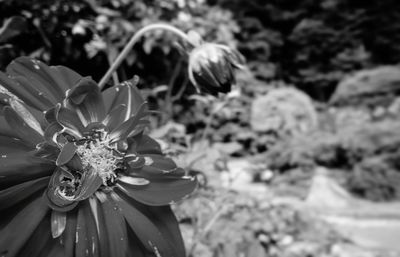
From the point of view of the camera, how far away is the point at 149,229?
374 millimetres

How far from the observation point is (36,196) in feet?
1.14

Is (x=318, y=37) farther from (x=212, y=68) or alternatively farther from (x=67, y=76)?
(x=67, y=76)

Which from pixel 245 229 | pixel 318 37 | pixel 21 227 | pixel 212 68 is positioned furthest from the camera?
pixel 318 37

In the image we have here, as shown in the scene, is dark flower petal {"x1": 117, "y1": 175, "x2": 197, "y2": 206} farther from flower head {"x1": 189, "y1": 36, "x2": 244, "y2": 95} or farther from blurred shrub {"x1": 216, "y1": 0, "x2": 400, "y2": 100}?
blurred shrub {"x1": 216, "y1": 0, "x2": 400, "y2": 100}

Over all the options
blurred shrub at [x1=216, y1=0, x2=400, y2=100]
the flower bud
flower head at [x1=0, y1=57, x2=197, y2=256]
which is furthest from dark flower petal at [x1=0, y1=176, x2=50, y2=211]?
blurred shrub at [x1=216, y1=0, x2=400, y2=100]

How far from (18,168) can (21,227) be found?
0.05m

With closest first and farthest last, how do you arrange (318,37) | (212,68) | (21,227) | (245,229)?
(21,227) < (212,68) < (245,229) < (318,37)

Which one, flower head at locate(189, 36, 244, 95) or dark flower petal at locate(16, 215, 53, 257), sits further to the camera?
flower head at locate(189, 36, 244, 95)

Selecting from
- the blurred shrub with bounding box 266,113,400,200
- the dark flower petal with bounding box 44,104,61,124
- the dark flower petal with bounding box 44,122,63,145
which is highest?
the dark flower petal with bounding box 44,104,61,124

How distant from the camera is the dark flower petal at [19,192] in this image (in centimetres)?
33

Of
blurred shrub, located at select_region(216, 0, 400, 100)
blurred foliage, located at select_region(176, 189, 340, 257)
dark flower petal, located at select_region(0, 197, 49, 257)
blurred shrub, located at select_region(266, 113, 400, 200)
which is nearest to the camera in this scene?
dark flower petal, located at select_region(0, 197, 49, 257)

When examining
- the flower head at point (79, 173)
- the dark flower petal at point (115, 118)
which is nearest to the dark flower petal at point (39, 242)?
the flower head at point (79, 173)

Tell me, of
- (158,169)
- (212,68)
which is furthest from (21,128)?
(212,68)

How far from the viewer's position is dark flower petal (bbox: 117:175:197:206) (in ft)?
1.23
